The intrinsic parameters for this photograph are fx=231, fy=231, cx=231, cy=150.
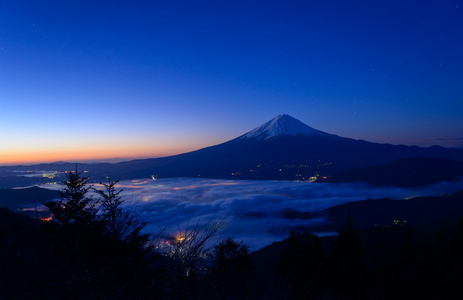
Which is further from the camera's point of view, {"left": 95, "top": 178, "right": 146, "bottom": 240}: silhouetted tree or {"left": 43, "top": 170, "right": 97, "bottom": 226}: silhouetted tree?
{"left": 43, "top": 170, "right": 97, "bottom": 226}: silhouetted tree

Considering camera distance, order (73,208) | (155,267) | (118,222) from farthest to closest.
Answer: (155,267) → (73,208) → (118,222)

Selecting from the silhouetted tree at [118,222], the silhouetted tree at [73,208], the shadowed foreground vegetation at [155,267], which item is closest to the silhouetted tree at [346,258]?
the shadowed foreground vegetation at [155,267]

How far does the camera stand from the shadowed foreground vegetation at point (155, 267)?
3061mm

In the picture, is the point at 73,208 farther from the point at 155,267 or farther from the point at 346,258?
the point at 346,258

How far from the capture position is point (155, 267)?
1299 centimetres

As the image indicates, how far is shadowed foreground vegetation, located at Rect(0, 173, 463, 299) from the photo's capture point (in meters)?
3.06

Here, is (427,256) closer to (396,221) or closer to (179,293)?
(179,293)

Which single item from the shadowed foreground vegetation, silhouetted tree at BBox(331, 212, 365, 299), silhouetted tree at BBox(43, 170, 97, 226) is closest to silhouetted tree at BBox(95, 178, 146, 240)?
the shadowed foreground vegetation

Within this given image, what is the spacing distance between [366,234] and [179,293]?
87.8 metres

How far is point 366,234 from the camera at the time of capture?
2940 inches

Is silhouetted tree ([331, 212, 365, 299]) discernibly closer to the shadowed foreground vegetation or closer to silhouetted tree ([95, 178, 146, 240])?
the shadowed foreground vegetation

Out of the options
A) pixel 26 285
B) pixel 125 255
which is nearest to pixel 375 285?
pixel 125 255

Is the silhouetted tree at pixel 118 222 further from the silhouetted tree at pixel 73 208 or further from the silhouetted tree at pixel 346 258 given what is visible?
the silhouetted tree at pixel 346 258

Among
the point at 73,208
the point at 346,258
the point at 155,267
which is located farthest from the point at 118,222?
the point at 346,258
